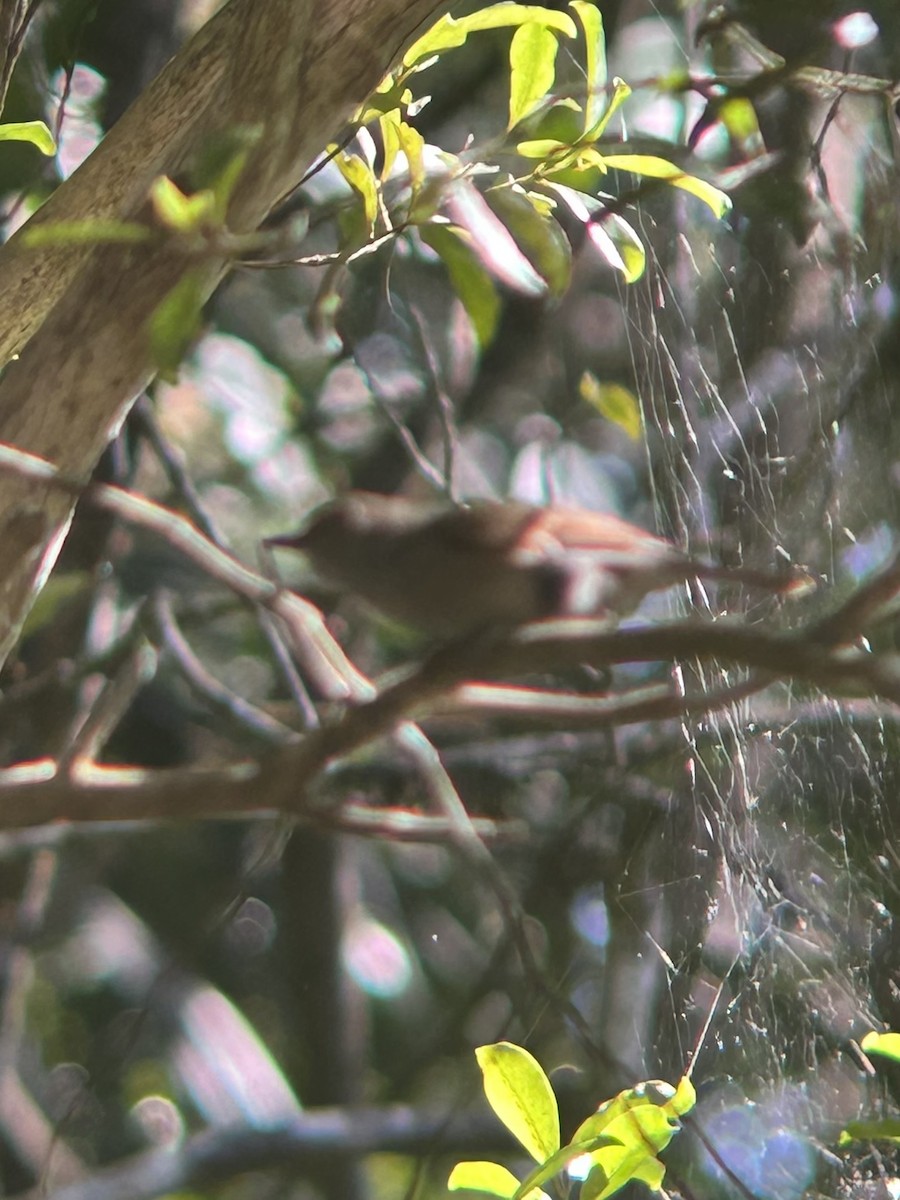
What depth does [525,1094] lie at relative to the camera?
708mm

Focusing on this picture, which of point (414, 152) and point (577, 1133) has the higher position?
point (414, 152)

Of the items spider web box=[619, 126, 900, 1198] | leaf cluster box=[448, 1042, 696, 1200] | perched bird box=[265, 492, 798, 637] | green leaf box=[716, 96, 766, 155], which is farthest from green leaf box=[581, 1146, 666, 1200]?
green leaf box=[716, 96, 766, 155]

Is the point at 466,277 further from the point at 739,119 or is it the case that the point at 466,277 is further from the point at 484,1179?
the point at 484,1179

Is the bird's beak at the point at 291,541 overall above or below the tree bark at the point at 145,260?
below

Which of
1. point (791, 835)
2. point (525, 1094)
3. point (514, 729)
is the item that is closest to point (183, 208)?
point (525, 1094)

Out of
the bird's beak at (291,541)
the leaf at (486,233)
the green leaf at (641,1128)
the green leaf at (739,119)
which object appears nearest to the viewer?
the green leaf at (641,1128)

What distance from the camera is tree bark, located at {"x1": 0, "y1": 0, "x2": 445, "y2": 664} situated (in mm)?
704

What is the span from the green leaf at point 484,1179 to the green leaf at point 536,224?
1.95ft

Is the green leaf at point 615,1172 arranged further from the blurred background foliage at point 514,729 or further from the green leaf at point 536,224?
the green leaf at point 536,224

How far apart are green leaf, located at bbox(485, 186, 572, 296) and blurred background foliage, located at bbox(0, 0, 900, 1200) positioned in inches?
2.0

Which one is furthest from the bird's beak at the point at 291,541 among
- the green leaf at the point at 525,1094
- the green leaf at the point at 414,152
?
the green leaf at the point at 525,1094

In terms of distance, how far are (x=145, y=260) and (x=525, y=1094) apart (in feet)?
1.71

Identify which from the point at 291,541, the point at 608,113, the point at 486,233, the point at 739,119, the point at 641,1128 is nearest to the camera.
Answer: the point at 641,1128

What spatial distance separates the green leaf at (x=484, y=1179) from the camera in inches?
27.7
